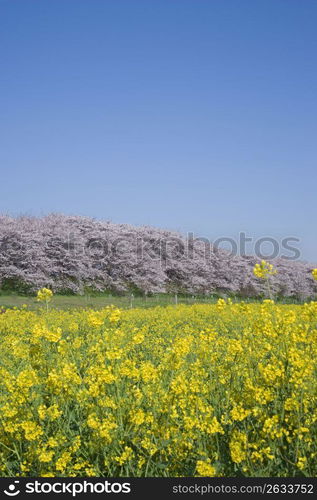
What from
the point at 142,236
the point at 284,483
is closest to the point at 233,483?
the point at 284,483

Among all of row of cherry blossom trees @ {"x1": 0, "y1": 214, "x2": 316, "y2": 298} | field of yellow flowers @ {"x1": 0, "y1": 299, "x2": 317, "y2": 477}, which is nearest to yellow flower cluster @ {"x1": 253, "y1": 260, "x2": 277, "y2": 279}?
field of yellow flowers @ {"x1": 0, "y1": 299, "x2": 317, "y2": 477}

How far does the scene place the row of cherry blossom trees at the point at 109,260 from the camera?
Result: 33281mm

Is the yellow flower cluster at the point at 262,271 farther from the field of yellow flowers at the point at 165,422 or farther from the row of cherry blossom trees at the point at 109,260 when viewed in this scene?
the row of cherry blossom trees at the point at 109,260

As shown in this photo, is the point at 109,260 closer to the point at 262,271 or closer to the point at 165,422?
the point at 262,271

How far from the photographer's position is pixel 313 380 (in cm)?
523

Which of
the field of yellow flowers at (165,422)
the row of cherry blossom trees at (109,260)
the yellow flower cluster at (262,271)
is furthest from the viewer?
the row of cherry blossom trees at (109,260)

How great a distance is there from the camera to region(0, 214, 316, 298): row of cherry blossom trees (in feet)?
109

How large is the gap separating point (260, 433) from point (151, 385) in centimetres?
125

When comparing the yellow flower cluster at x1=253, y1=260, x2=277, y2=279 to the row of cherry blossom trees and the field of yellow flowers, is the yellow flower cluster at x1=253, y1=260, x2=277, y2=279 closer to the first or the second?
the field of yellow flowers

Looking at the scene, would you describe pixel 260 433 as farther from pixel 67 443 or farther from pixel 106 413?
pixel 67 443

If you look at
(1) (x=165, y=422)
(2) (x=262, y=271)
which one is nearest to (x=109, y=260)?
(2) (x=262, y=271)

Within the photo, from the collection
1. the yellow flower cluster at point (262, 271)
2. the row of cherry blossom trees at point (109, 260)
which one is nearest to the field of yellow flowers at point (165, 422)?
the yellow flower cluster at point (262, 271)

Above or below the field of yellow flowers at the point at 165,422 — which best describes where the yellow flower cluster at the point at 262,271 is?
above

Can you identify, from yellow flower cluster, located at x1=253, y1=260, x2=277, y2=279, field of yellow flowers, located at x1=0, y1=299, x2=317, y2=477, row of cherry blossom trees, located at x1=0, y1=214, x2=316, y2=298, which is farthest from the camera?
row of cherry blossom trees, located at x1=0, y1=214, x2=316, y2=298
